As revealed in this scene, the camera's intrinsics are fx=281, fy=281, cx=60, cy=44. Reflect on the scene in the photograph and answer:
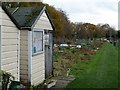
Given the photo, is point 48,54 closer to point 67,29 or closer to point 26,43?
point 26,43

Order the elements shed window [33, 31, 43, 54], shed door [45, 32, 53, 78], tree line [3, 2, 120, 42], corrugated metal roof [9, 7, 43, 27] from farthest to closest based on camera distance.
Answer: tree line [3, 2, 120, 42] → shed door [45, 32, 53, 78] → shed window [33, 31, 43, 54] → corrugated metal roof [9, 7, 43, 27]

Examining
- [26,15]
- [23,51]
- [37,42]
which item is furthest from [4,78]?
[26,15]

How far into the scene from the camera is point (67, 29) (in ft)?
209

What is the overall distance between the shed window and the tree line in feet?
68.4

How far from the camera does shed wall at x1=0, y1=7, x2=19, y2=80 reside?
872 cm

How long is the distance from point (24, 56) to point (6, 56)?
61.0 inches

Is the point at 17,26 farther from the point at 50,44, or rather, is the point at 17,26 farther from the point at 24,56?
the point at 50,44

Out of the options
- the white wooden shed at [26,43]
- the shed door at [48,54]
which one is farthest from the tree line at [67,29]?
the white wooden shed at [26,43]

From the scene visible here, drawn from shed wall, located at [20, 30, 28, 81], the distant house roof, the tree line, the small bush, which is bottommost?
the small bush

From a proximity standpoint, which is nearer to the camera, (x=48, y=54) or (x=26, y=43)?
(x=26, y=43)

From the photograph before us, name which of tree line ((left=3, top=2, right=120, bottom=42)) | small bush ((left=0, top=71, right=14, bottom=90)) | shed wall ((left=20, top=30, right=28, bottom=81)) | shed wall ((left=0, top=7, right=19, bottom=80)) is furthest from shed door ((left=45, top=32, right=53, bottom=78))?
tree line ((left=3, top=2, right=120, bottom=42))

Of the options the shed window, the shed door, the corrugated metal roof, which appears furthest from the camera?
the shed door

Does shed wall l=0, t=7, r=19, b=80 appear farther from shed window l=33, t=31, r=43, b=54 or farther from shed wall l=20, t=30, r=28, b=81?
shed window l=33, t=31, r=43, b=54

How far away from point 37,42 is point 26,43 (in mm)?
1061
